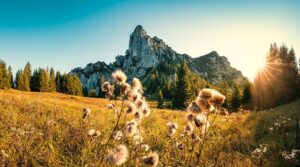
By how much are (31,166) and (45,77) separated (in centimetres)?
8563

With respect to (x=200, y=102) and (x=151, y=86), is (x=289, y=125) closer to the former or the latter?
(x=200, y=102)

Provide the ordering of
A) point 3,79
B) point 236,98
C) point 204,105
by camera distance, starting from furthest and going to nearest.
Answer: point 3,79
point 236,98
point 204,105

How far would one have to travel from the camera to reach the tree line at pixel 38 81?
7368 cm

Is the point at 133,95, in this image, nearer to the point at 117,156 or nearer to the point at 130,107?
the point at 130,107

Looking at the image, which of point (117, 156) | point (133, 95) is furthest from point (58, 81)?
point (117, 156)

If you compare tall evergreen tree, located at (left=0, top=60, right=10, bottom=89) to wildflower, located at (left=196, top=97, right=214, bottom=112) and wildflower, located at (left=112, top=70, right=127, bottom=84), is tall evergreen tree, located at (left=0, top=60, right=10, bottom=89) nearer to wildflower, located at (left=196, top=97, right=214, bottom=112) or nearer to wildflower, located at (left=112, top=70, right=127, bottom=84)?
wildflower, located at (left=112, top=70, right=127, bottom=84)

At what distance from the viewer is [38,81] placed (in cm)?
8375

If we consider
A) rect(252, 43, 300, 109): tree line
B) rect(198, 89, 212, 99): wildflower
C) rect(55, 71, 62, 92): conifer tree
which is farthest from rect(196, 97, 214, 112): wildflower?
rect(55, 71, 62, 92): conifer tree

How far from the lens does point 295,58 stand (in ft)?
143

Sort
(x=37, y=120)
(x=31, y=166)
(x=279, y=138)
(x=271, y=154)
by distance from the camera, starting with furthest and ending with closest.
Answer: (x=37, y=120)
(x=279, y=138)
(x=271, y=154)
(x=31, y=166)

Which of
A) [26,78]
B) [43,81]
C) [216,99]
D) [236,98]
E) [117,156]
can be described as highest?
[26,78]

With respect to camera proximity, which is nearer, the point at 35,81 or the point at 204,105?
the point at 204,105

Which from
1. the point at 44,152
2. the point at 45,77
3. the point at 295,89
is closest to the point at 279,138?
the point at 44,152

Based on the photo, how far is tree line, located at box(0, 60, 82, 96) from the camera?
7368 centimetres
